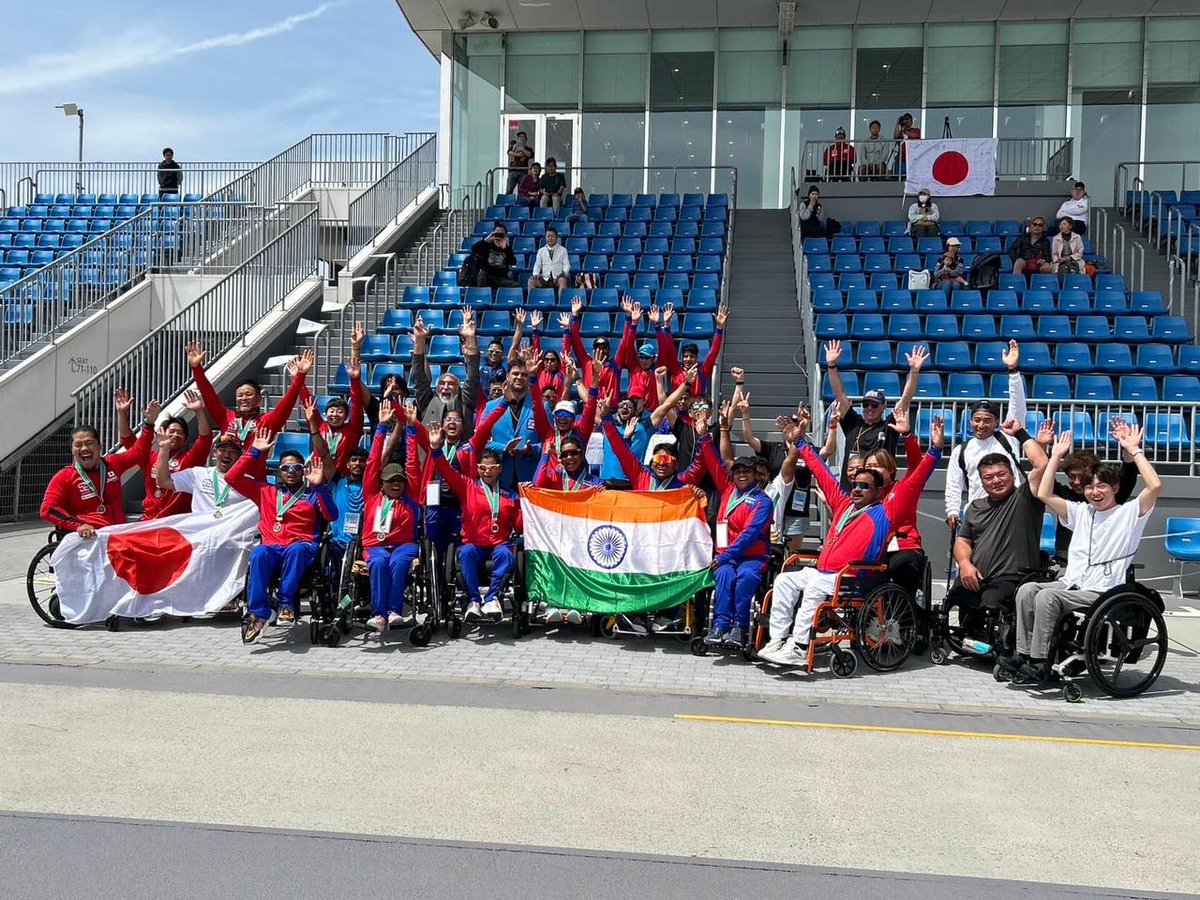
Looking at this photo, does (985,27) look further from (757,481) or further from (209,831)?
(209,831)

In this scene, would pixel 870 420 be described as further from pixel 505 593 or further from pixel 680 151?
pixel 680 151

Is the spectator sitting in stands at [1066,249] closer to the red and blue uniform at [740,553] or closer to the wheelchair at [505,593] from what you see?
the red and blue uniform at [740,553]

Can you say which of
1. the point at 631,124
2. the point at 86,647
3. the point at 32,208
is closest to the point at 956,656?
the point at 86,647

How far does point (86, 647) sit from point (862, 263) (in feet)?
45.7

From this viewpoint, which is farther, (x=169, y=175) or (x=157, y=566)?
(x=169, y=175)

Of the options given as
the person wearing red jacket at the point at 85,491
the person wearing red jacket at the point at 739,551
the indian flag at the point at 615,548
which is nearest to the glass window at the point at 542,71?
the person wearing red jacket at the point at 85,491

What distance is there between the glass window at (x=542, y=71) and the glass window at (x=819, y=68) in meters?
4.94

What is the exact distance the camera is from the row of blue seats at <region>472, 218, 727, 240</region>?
19.8m

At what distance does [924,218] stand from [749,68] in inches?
272

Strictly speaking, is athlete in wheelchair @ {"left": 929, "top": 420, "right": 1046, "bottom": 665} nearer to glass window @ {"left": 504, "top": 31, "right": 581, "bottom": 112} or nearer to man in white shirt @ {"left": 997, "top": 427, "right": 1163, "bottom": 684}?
man in white shirt @ {"left": 997, "top": 427, "right": 1163, "bottom": 684}

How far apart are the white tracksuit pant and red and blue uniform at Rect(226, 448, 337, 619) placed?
142 inches

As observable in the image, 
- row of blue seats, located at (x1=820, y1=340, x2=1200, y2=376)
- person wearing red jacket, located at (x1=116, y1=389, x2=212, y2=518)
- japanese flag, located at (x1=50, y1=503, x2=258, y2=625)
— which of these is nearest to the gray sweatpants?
japanese flag, located at (x1=50, y1=503, x2=258, y2=625)

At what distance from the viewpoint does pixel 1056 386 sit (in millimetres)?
13023

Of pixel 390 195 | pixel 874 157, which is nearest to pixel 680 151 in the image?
pixel 874 157
